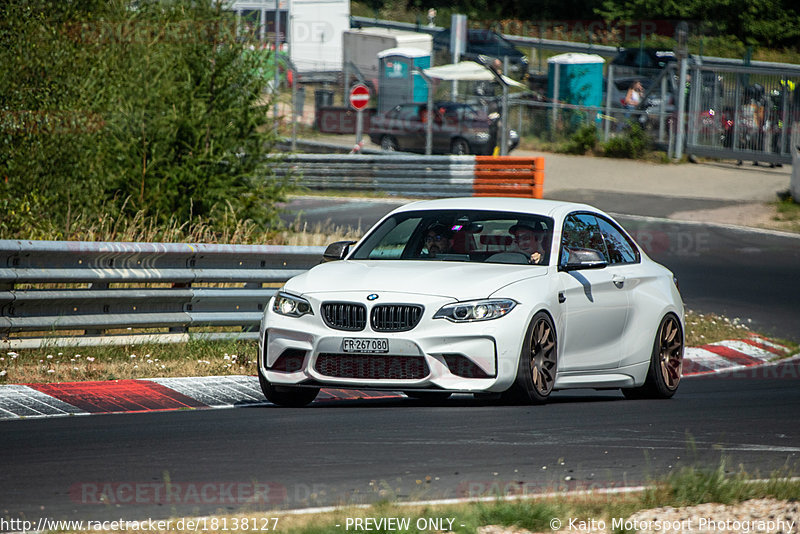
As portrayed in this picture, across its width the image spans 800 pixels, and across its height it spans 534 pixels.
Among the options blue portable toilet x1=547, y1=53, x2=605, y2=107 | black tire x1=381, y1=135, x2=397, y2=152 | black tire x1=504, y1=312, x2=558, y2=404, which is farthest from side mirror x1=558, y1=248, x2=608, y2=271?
blue portable toilet x1=547, y1=53, x2=605, y2=107

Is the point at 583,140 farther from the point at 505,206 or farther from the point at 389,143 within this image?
the point at 505,206

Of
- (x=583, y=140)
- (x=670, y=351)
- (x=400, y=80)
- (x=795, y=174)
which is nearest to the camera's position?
(x=670, y=351)

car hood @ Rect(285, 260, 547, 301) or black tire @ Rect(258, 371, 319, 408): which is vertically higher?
car hood @ Rect(285, 260, 547, 301)

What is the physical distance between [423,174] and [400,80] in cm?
1239

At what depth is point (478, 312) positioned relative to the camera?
805 centimetres

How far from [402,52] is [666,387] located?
119 ft

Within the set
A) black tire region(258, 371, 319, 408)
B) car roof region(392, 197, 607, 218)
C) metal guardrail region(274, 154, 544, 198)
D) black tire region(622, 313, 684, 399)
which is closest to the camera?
black tire region(258, 371, 319, 408)

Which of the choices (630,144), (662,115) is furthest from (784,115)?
(630,144)

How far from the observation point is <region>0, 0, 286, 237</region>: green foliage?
575 inches

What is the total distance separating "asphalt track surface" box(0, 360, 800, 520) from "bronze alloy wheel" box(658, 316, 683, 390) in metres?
0.95

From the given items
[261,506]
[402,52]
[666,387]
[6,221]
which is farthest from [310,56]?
[261,506]

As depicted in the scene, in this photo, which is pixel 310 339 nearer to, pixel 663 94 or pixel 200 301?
pixel 200 301

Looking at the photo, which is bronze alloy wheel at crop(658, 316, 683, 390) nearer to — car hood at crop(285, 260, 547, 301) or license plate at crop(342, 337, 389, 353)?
car hood at crop(285, 260, 547, 301)

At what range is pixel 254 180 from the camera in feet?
59.0
